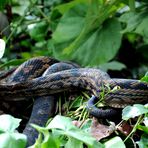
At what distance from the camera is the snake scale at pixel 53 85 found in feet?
4.88

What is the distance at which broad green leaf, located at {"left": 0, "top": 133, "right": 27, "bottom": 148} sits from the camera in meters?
0.93

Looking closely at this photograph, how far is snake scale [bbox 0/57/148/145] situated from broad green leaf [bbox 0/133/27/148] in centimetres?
47

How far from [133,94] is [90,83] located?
0.19 metres

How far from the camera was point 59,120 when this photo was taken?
0.97 m

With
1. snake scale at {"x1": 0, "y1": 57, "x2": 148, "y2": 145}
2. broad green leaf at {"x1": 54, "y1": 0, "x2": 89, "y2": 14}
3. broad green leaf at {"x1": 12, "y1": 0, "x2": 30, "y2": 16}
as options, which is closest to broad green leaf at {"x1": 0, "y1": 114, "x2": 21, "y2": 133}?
snake scale at {"x1": 0, "y1": 57, "x2": 148, "y2": 145}

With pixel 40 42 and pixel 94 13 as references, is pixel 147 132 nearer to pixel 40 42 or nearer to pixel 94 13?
pixel 94 13

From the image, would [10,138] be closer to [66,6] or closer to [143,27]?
[143,27]

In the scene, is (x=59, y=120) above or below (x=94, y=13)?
above

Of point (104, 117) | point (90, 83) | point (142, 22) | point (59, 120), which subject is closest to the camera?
point (59, 120)

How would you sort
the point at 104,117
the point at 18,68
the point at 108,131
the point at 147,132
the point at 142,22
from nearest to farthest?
the point at 147,132, the point at 108,131, the point at 104,117, the point at 18,68, the point at 142,22

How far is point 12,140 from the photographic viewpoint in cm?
94

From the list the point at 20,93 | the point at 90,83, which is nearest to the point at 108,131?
the point at 90,83

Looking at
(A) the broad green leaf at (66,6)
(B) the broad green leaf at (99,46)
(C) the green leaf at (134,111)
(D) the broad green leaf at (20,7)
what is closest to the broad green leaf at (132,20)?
(B) the broad green leaf at (99,46)

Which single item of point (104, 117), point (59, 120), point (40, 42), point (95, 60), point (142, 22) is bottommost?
point (40, 42)
